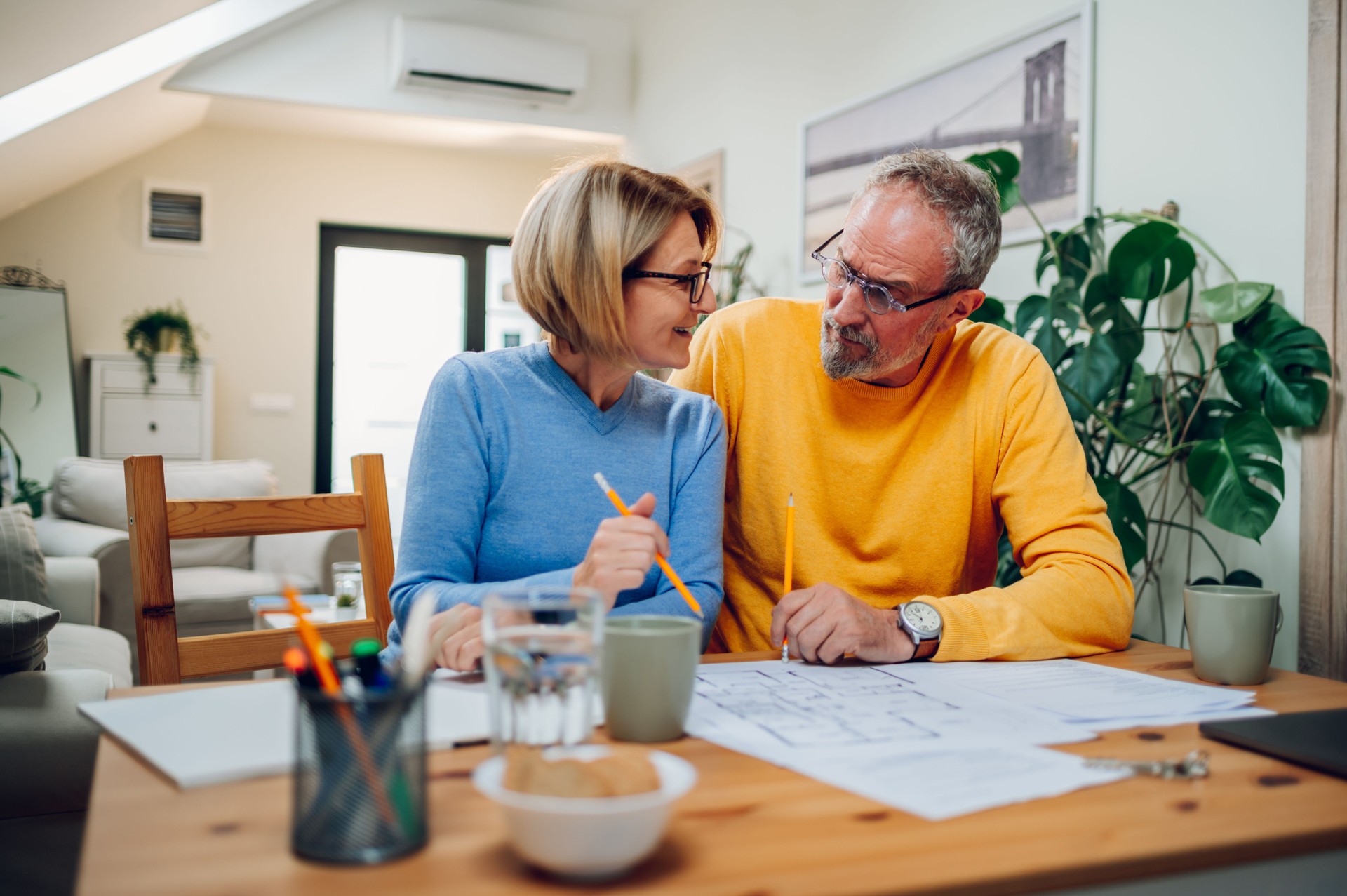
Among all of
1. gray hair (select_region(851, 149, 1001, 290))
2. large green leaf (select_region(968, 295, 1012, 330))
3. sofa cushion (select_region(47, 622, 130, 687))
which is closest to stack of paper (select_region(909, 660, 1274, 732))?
gray hair (select_region(851, 149, 1001, 290))

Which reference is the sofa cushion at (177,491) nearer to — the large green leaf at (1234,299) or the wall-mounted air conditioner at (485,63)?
the wall-mounted air conditioner at (485,63)

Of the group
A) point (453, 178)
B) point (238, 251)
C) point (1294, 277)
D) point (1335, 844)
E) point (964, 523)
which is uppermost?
point (453, 178)

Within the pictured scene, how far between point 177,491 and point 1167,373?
12.6 feet

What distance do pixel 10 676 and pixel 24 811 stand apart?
0.26m

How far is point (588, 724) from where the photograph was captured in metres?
0.70

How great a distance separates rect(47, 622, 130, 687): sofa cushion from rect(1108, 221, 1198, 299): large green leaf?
239 cm

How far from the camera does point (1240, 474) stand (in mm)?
1905

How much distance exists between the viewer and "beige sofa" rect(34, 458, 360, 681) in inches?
141

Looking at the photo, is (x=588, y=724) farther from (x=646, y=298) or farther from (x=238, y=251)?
(x=238, y=251)

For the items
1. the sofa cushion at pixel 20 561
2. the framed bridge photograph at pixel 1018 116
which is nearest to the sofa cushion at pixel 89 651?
the sofa cushion at pixel 20 561

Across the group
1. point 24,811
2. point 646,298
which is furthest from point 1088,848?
point 24,811

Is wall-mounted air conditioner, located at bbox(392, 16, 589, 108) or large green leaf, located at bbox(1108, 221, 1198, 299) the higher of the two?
wall-mounted air conditioner, located at bbox(392, 16, 589, 108)

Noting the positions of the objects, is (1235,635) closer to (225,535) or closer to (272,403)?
(225,535)

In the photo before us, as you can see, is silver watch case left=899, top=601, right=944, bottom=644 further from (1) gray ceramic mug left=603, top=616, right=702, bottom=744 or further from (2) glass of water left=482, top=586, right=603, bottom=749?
(2) glass of water left=482, top=586, right=603, bottom=749
